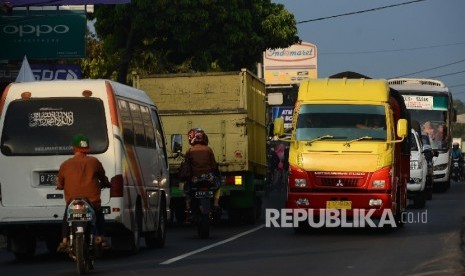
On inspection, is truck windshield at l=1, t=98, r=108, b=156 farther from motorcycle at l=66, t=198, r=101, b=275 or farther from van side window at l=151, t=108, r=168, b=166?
van side window at l=151, t=108, r=168, b=166

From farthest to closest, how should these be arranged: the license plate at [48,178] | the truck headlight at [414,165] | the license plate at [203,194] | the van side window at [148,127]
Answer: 1. the truck headlight at [414,165]
2. the license plate at [203,194]
3. the van side window at [148,127]
4. the license plate at [48,178]

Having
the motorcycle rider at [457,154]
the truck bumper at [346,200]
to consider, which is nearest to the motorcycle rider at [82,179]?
the truck bumper at [346,200]

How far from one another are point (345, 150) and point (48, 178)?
706 cm

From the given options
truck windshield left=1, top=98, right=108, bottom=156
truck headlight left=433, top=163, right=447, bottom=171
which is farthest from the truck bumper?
truck headlight left=433, top=163, right=447, bottom=171

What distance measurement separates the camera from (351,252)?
2011 centimetres

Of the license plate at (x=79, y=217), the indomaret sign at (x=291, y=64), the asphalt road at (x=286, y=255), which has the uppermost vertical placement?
Result: the indomaret sign at (x=291, y=64)

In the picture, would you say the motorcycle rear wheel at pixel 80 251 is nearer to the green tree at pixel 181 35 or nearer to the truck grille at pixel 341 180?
the truck grille at pixel 341 180

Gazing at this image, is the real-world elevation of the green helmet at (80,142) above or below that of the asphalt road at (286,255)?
above

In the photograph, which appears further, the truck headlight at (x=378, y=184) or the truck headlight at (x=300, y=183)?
the truck headlight at (x=300, y=183)

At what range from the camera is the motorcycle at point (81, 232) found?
16.3m

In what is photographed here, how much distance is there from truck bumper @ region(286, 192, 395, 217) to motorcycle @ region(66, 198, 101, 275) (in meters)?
7.76

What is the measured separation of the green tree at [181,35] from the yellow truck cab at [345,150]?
1977 cm

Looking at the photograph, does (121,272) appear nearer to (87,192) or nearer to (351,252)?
(87,192)

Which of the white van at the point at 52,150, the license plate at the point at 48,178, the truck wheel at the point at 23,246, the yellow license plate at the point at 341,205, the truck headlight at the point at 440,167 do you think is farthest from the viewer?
the truck headlight at the point at 440,167
